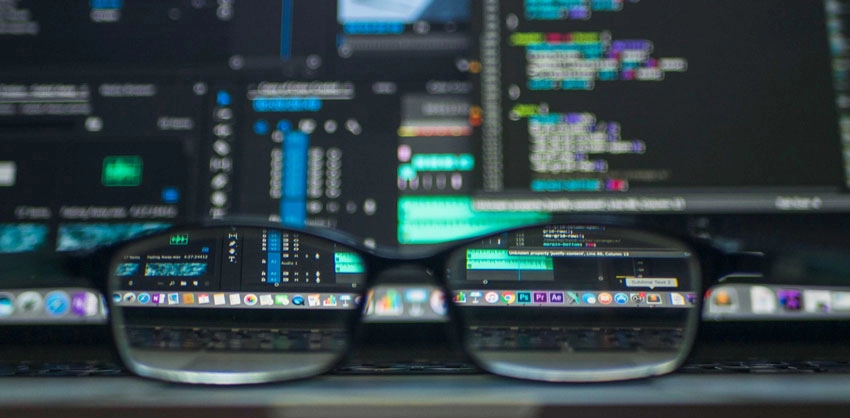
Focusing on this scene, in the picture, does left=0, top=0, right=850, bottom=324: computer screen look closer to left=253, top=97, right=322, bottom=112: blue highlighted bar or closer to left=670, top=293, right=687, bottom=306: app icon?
left=253, top=97, right=322, bottom=112: blue highlighted bar

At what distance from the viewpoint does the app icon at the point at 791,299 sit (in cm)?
39

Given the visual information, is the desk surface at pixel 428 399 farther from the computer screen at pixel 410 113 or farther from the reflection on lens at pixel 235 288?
the computer screen at pixel 410 113

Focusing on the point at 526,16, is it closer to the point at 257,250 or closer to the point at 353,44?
the point at 353,44

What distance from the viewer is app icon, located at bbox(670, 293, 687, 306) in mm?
352

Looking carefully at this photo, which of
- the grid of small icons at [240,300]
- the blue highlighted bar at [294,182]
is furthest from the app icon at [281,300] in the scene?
the blue highlighted bar at [294,182]

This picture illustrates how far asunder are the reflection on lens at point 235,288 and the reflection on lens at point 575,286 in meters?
0.09

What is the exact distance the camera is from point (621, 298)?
1.18ft

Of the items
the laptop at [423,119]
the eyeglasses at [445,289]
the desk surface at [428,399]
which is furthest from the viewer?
the laptop at [423,119]

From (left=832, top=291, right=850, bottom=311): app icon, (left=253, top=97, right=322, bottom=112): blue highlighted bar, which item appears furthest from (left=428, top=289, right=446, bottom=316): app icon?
(left=832, top=291, right=850, bottom=311): app icon

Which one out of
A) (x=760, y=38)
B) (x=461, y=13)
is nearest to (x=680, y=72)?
(x=760, y=38)

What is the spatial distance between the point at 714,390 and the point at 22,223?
1.82 ft

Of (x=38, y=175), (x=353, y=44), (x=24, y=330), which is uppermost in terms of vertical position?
(x=353, y=44)

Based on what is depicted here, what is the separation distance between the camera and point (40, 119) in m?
0.46

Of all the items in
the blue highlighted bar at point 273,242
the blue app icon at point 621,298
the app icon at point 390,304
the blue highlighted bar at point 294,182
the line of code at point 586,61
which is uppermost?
the line of code at point 586,61
